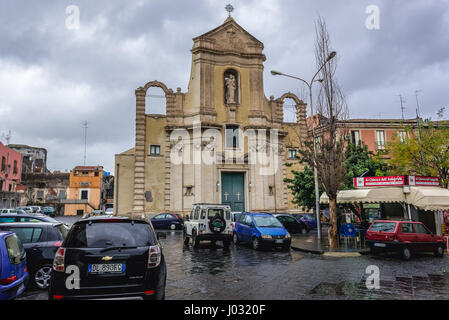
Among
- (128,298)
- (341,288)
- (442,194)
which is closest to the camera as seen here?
(128,298)

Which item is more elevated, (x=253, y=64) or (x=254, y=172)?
(x=253, y=64)

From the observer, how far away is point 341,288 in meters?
7.28

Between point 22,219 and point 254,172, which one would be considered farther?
point 254,172

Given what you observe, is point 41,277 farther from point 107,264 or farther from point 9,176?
point 9,176

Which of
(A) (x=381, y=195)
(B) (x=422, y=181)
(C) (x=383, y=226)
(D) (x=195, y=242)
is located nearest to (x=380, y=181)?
(A) (x=381, y=195)

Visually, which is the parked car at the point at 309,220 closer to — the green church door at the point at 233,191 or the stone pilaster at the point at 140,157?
the green church door at the point at 233,191

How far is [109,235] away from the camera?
5.28m

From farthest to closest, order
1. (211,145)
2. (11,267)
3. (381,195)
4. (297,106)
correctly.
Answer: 1. (297,106)
2. (211,145)
3. (381,195)
4. (11,267)

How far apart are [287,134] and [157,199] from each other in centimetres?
1300

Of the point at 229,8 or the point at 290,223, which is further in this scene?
the point at 229,8

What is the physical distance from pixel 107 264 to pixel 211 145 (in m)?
22.7

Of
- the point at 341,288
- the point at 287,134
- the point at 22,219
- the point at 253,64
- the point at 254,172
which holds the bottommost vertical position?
the point at 341,288
